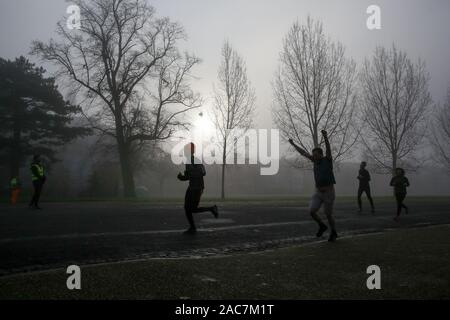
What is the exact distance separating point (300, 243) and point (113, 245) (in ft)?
12.0

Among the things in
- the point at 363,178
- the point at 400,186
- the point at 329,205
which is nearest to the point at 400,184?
the point at 400,186

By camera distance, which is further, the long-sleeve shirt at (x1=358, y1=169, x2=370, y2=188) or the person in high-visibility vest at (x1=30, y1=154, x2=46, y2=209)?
the long-sleeve shirt at (x1=358, y1=169, x2=370, y2=188)

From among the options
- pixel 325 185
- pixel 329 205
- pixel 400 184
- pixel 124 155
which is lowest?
pixel 329 205

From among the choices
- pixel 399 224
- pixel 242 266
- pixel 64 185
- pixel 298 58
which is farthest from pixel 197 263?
pixel 64 185

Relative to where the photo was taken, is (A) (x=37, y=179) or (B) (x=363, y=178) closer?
(A) (x=37, y=179)

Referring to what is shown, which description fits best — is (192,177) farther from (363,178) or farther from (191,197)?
(363,178)

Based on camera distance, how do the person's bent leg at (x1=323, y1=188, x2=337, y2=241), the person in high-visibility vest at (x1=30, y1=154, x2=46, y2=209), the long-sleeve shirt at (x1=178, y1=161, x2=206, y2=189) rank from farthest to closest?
the person in high-visibility vest at (x1=30, y1=154, x2=46, y2=209) < the long-sleeve shirt at (x1=178, y1=161, x2=206, y2=189) < the person's bent leg at (x1=323, y1=188, x2=337, y2=241)

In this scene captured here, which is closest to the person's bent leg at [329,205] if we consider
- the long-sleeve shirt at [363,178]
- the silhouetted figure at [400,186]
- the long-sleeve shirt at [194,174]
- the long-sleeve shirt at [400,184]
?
the long-sleeve shirt at [194,174]

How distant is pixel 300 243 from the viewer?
7.89 metres

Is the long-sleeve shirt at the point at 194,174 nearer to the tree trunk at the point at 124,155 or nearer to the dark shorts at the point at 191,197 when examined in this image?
the dark shorts at the point at 191,197

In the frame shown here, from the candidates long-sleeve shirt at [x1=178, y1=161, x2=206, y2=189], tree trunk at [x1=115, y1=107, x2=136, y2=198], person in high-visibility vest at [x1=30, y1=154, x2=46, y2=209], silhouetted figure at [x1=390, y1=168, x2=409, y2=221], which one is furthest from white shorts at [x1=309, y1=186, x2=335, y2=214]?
tree trunk at [x1=115, y1=107, x2=136, y2=198]

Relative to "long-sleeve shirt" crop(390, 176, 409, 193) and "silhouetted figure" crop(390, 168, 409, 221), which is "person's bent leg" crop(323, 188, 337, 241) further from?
"long-sleeve shirt" crop(390, 176, 409, 193)

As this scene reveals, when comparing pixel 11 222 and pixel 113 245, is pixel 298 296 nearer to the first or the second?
pixel 113 245
